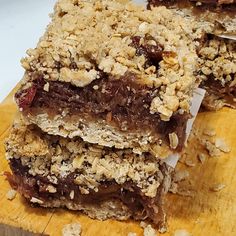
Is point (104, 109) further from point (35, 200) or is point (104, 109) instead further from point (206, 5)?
point (206, 5)

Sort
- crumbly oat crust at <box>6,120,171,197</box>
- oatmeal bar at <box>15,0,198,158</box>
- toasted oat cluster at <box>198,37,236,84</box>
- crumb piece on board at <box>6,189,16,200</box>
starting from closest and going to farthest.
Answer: oatmeal bar at <box>15,0,198,158</box>, crumbly oat crust at <box>6,120,171,197</box>, crumb piece on board at <box>6,189,16,200</box>, toasted oat cluster at <box>198,37,236,84</box>

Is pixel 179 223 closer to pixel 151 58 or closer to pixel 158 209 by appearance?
pixel 158 209

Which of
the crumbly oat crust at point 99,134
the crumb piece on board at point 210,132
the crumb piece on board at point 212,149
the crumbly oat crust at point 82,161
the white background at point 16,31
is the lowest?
the white background at point 16,31

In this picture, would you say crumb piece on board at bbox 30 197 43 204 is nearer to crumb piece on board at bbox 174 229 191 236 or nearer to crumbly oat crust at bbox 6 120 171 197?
crumbly oat crust at bbox 6 120 171 197

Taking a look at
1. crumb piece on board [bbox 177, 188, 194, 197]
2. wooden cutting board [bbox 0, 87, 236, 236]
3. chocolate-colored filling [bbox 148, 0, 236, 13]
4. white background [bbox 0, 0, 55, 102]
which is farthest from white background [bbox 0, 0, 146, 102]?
crumb piece on board [bbox 177, 188, 194, 197]

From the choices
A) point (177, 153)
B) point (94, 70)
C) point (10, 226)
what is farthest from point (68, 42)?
point (10, 226)

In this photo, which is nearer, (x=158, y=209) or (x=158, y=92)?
(x=158, y=92)

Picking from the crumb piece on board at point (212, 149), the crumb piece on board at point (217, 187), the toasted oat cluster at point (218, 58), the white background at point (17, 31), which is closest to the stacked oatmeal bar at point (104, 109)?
the crumb piece on board at point (217, 187)

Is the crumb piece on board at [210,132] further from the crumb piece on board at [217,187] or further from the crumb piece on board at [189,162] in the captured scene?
the crumb piece on board at [217,187]
